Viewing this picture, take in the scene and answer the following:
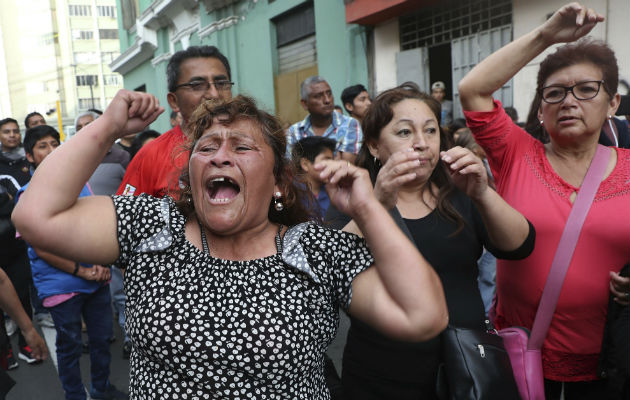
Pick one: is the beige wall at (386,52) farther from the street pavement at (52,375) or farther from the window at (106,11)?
the window at (106,11)

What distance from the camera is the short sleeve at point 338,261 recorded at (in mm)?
1520

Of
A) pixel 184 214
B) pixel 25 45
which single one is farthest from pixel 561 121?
pixel 25 45

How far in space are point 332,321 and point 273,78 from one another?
1179 centimetres

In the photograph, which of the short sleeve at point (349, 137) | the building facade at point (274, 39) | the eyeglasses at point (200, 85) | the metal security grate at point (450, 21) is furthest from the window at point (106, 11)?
the eyeglasses at point (200, 85)

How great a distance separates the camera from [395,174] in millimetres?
1582

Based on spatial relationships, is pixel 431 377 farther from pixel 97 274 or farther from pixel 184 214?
pixel 97 274

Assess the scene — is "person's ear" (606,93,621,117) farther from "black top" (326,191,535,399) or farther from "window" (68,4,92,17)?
"window" (68,4,92,17)

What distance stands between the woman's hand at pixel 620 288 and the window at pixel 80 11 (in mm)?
65657

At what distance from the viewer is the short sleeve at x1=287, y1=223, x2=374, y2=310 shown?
59.8 inches

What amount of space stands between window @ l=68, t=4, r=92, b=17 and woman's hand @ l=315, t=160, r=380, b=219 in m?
65.4

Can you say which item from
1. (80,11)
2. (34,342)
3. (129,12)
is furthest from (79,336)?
(80,11)

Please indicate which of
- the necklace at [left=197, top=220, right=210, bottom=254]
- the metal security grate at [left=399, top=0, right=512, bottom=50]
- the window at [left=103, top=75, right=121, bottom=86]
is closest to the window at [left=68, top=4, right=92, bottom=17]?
the window at [left=103, top=75, right=121, bottom=86]

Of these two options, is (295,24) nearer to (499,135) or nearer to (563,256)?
(499,135)

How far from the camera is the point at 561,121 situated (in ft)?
6.94
